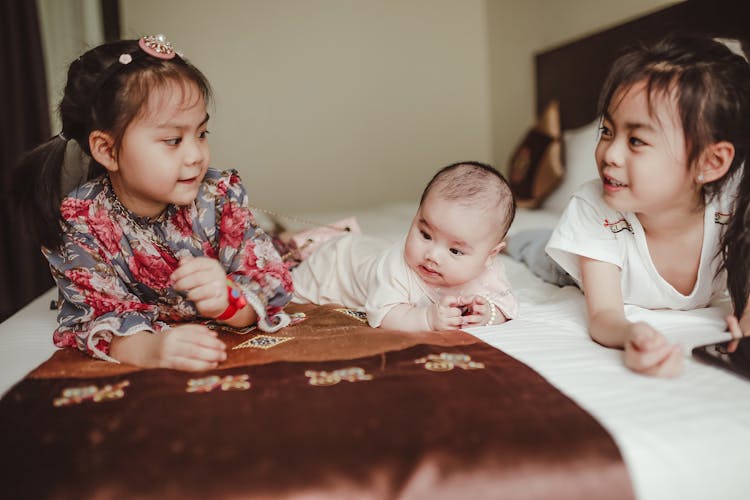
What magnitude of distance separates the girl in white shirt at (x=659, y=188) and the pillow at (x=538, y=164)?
4.04ft

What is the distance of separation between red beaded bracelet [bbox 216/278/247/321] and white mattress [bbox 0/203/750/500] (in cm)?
35

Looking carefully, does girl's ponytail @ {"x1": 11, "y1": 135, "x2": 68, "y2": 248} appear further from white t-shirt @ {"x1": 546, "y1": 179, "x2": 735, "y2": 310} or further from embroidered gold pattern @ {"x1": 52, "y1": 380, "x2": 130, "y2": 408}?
white t-shirt @ {"x1": 546, "y1": 179, "x2": 735, "y2": 310}

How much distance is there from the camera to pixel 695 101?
42.3 inches

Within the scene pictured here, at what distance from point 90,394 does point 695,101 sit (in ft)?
3.85

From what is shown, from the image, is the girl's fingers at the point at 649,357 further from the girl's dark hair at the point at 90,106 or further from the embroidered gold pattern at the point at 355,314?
the girl's dark hair at the point at 90,106

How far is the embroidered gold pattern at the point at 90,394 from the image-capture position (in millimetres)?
858

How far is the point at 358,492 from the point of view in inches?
26.4

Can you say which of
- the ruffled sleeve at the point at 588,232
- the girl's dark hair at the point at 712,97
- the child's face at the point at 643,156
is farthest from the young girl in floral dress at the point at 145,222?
the girl's dark hair at the point at 712,97

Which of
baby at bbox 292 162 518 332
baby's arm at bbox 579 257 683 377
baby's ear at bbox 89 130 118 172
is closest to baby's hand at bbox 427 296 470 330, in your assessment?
baby at bbox 292 162 518 332

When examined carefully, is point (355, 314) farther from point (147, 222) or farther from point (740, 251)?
point (740, 251)

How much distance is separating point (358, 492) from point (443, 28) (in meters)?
3.62

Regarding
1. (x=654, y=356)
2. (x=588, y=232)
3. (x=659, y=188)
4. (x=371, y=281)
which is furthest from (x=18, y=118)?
(x=654, y=356)

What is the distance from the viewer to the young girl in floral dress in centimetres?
105

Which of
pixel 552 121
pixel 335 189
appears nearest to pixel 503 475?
pixel 552 121
